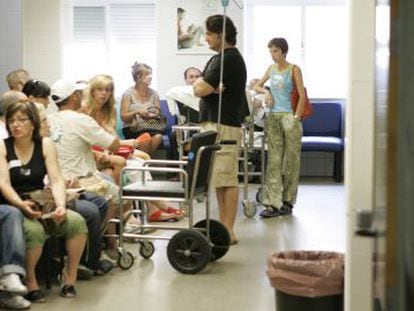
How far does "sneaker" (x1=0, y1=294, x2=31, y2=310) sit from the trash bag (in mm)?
1332

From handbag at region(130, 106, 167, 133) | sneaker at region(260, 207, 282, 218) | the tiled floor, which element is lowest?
the tiled floor

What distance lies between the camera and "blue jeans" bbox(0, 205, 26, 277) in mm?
3957

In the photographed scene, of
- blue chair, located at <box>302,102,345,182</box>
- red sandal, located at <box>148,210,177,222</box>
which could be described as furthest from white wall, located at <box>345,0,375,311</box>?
blue chair, located at <box>302,102,345,182</box>

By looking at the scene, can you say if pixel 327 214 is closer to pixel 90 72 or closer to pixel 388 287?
pixel 90 72

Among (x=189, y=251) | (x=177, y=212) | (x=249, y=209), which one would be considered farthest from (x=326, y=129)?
(x=189, y=251)

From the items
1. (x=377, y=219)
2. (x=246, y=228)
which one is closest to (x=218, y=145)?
(x=246, y=228)

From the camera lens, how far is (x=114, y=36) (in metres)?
10.4

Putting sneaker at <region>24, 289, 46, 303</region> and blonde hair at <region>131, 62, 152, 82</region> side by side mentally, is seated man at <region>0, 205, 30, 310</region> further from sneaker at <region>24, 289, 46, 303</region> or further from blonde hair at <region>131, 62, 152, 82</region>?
blonde hair at <region>131, 62, 152, 82</region>

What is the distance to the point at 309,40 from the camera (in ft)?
34.1

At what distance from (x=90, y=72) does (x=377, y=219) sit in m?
9.79

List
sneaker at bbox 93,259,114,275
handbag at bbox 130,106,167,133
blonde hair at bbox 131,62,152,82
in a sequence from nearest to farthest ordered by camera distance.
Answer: sneaker at bbox 93,259,114,275
blonde hair at bbox 131,62,152,82
handbag at bbox 130,106,167,133

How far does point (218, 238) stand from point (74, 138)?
45.3 inches

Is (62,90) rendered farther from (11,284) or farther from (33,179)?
(11,284)

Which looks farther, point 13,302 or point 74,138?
point 74,138
